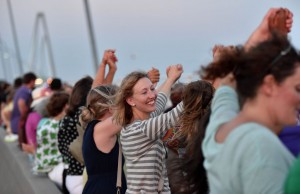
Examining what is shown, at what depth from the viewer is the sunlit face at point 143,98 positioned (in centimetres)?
431

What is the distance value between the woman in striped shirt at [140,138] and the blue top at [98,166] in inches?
13.1

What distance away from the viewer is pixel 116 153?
183 inches

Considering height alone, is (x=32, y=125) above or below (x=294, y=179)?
below

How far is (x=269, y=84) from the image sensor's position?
2297 millimetres

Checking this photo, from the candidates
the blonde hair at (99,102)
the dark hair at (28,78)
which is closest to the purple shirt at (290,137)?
the blonde hair at (99,102)

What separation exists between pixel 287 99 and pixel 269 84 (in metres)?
0.09

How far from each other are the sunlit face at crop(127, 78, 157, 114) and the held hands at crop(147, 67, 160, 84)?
1.23ft

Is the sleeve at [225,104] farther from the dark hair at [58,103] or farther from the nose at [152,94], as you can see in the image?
the dark hair at [58,103]

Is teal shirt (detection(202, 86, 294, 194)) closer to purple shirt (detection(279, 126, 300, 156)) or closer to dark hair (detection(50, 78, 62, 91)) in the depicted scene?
purple shirt (detection(279, 126, 300, 156))

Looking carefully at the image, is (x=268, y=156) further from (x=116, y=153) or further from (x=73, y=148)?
(x=73, y=148)

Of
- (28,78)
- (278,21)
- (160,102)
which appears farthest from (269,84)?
(28,78)

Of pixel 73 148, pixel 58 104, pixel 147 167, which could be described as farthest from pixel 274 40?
pixel 58 104

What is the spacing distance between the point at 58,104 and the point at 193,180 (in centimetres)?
441

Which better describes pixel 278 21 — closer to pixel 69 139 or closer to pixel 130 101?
pixel 130 101
